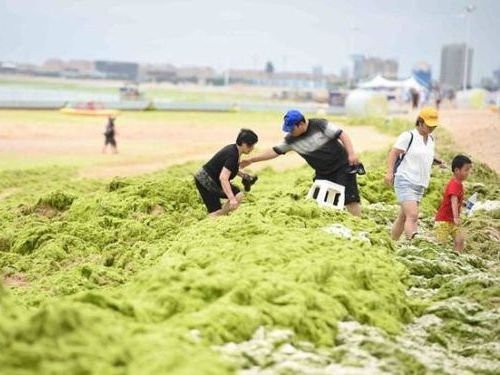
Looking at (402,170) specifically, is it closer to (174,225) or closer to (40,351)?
(174,225)

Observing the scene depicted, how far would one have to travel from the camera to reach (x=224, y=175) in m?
10.2

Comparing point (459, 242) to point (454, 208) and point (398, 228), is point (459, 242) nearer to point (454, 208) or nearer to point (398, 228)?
point (454, 208)

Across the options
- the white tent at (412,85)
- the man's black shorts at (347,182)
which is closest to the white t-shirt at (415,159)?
the man's black shorts at (347,182)

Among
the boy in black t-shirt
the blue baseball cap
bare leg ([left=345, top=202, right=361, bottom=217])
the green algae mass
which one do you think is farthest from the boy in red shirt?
the boy in black t-shirt

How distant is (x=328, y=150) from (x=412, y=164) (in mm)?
944

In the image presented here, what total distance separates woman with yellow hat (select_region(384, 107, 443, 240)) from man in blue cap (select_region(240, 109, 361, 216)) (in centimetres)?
50

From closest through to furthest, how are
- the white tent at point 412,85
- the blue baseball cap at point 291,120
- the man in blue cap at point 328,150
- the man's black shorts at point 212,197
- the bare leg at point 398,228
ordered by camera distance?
1. the blue baseball cap at point 291,120
2. the bare leg at point 398,228
3. the man in blue cap at point 328,150
4. the man's black shorts at point 212,197
5. the white tent at point 412,85

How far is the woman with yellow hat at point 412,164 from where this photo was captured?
31.6 ft

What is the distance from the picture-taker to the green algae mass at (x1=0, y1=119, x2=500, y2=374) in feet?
15.0

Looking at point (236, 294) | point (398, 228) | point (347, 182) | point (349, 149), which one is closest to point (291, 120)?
point (349, 149)

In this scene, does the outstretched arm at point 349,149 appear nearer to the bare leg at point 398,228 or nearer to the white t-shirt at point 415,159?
the white t-shirt at point 415,159

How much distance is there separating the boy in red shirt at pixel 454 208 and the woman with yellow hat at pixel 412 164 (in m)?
0.30

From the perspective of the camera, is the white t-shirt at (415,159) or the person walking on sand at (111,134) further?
the person walking on sand at (111,134)

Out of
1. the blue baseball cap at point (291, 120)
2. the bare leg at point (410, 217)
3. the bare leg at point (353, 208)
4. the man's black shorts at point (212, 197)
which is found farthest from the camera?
the man's black shorts at point (212, 197)
